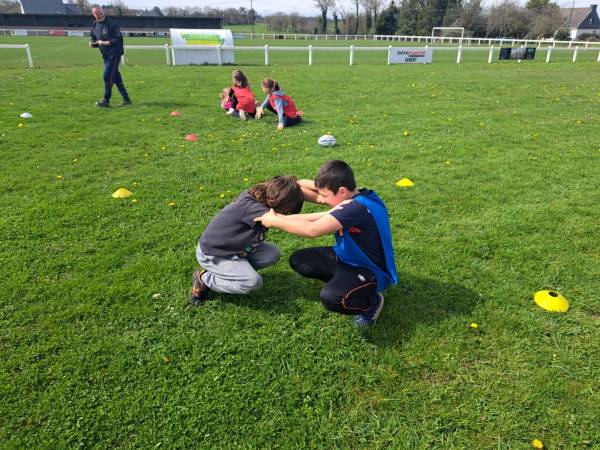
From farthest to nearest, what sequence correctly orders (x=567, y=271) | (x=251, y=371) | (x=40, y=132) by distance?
(x=40, y=132) → (x=567, y=271) → (x=251, y=371)

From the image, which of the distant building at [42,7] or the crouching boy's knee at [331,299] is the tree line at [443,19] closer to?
the distant building at [42,7]

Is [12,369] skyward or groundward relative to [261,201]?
groundward

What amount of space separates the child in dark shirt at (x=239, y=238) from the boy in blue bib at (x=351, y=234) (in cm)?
13

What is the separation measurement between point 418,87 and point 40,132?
35.9ft

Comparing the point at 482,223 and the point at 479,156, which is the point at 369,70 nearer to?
the point at 479,156

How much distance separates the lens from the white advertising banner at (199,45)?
20922 millimetres

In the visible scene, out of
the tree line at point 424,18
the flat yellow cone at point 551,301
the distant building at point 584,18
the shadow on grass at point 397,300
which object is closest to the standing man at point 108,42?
the shadow on grass at point 397,300

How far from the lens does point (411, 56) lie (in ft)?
77.0

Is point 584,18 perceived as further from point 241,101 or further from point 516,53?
point 241,101

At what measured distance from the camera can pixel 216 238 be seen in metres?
3.42

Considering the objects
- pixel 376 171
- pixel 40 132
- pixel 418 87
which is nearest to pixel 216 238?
pixel 376 171

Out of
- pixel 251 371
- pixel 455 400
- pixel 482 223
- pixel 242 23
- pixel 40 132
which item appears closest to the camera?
pixel 455 400

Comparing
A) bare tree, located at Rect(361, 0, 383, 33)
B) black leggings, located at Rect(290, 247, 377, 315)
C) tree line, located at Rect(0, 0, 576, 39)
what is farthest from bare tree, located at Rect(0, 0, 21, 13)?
black leggings, located at Rect(290, 247, 377, 315)

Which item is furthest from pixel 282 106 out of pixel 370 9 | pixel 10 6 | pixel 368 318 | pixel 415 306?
pixel 10 6
